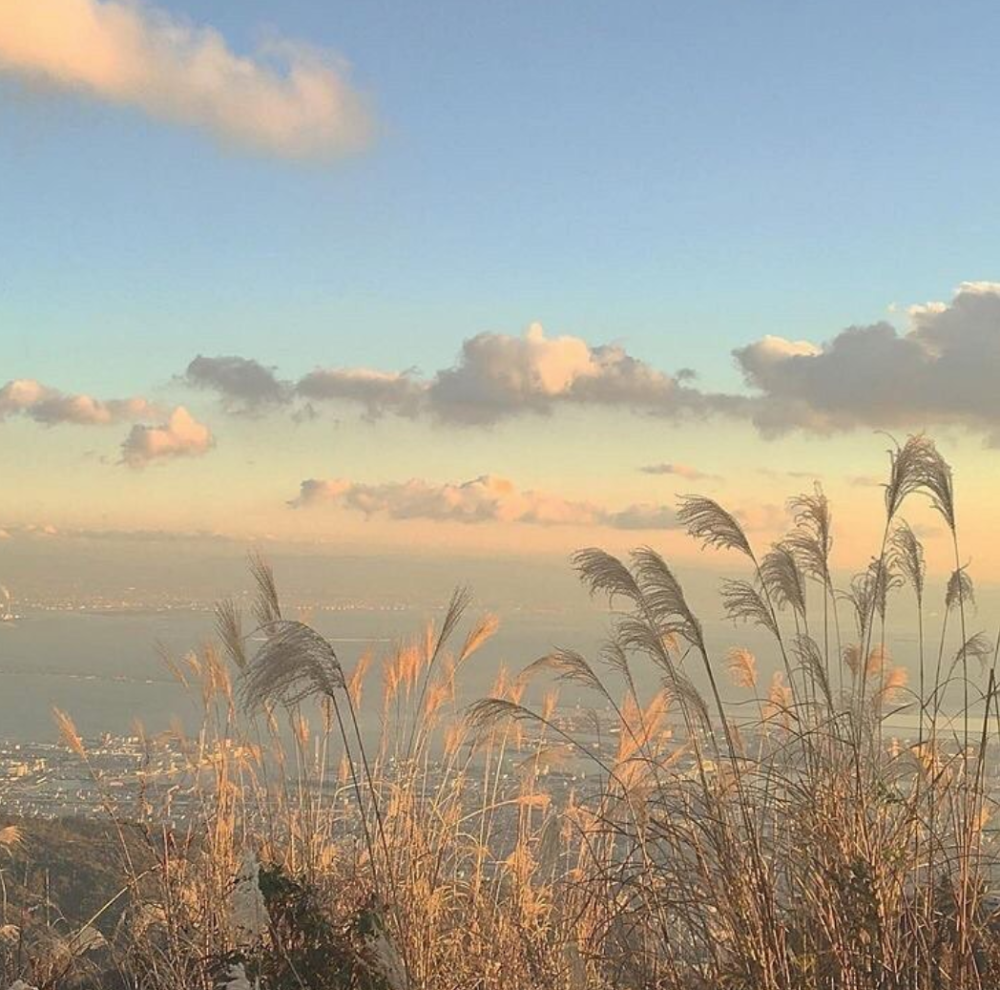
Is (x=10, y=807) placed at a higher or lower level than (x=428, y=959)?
lower

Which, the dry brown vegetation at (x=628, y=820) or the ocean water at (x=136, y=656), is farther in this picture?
the ocean water at (x=136, y=656)

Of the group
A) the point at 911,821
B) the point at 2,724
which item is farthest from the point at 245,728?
the point at 2,724

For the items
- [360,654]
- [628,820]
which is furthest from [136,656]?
[628,820]

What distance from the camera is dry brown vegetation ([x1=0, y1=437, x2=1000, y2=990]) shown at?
12.0ft

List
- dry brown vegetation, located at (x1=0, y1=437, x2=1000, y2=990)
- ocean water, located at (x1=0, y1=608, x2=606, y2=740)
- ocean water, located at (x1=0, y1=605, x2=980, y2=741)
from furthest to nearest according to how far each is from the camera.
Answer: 1. ocean water, located at (x1=0, y1=608, x2=606, y2=740)
2. ocean water, located at (x1=0, y1=605, x2=980, y2=741)
3. dry brown vegetation, located at (x1=0, y1=437, x2=1000, y2=990)

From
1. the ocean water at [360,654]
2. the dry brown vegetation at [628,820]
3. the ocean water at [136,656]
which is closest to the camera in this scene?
the dry brown vegetation at [628,820]

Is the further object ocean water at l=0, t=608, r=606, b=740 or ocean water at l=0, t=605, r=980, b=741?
ocean water at l=0, t=608, r=606, b=740

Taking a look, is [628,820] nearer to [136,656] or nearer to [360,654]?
[360,654]

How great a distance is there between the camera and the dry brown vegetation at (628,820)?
12.0 ft

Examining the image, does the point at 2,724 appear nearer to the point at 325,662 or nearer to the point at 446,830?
the point at 446,830

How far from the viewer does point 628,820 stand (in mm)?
4156

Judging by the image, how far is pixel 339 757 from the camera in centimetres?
657

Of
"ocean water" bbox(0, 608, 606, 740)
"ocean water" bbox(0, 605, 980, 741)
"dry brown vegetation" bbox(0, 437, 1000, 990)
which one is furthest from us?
"ocean water" bbox(0, 608, 606, 740)

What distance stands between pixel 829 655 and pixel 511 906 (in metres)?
1.63
